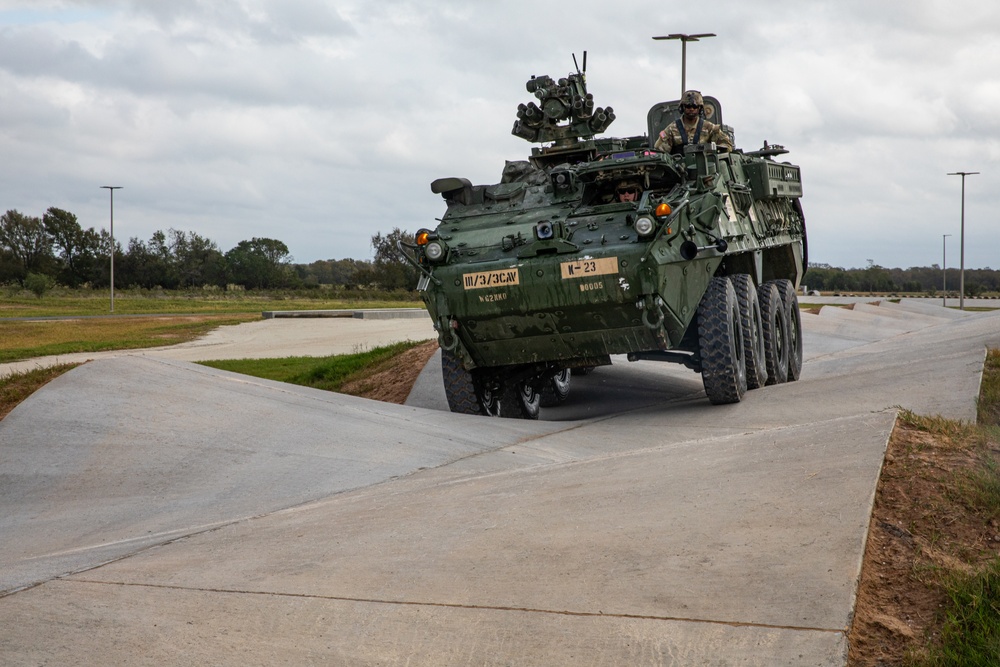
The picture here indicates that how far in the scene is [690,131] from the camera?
11.4 metres

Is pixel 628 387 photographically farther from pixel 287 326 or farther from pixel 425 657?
pixel 287 326

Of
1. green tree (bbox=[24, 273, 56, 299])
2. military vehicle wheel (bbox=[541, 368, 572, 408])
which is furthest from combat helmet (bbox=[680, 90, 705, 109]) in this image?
green tree (bbox=[24, 273, 56, 299])

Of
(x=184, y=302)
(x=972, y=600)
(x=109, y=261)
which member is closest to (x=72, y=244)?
(x=109, y=261)

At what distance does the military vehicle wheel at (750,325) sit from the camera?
1082 cm

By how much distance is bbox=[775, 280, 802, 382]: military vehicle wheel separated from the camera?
1313 cm

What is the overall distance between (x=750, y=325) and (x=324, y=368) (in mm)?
7669

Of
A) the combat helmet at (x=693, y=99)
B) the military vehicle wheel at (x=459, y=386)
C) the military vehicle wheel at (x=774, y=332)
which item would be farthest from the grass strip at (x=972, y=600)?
the military vehicle wheel at (x=774, y=332)

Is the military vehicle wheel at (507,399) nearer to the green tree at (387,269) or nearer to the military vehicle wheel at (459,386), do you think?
the military vehicle wheel at (459,386)

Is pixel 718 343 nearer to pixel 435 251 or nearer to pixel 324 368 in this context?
pixel 435 251

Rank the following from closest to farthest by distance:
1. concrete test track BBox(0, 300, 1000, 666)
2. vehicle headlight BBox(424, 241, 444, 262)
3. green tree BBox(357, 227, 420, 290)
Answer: concrete test track BBox(0, 300, 1000, 666), vehicle headlight BBox(424, 241, 444, 262), green tree BBox(357, 227, 420, 290)

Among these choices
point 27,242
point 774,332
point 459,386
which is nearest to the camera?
point 459,386

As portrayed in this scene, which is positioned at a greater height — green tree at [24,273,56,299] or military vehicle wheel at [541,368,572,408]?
green tree at [24,273,56,299]

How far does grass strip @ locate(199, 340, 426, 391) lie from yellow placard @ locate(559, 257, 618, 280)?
6.69m

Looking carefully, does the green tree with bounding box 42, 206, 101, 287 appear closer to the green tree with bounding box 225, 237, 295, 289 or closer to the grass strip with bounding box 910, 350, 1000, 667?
the green tree with bounding box 225, 237, 295, 289
